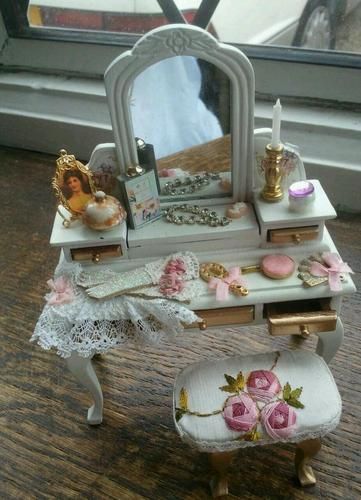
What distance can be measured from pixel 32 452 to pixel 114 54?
150 cm

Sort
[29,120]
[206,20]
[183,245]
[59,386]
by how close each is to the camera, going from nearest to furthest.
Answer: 1. [183,245]
2. [59,386]
3. [206,20]
4. [29,120]

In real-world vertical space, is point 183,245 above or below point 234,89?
below

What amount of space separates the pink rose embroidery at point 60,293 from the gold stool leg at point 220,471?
43cm

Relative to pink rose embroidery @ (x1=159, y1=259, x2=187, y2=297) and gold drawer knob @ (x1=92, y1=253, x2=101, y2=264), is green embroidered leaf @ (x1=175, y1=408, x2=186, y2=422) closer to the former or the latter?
pink rose embroidery @ (x1=159, y1=259, x2=187, y2=297)

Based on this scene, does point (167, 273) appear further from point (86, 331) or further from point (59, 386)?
point (59, 386)

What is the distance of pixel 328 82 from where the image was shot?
5.91 ft

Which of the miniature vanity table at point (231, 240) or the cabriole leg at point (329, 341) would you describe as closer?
the miniature vanity table at point (231, 240)

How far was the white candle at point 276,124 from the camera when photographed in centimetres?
100

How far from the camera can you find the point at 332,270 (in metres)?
1.07

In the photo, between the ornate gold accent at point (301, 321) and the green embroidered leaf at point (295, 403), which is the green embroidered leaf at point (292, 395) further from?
the ornate gold accent at point (301, 321)

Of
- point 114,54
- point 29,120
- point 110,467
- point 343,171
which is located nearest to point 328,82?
point 343,171

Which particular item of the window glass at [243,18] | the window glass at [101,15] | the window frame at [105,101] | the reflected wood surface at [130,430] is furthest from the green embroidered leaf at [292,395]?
the window glass at [101,15]

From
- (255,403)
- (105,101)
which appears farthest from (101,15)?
(255,403)

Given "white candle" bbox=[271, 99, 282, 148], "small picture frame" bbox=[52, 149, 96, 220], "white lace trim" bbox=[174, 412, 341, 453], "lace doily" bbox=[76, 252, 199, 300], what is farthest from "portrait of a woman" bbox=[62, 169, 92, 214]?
"white lace trim" bbox=[174, 412, 341, 453]
